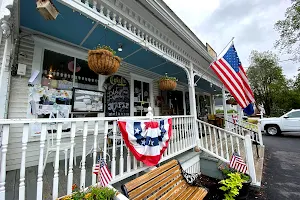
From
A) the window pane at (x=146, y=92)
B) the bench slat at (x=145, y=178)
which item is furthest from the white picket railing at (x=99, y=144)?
the window pane at (x=146, y=92)

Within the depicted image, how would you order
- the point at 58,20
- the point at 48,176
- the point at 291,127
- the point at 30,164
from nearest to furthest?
the point at 48,176 < the point at 58,20 < the point at 30,164 < the point at 291,127

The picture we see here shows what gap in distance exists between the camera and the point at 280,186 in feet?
12.2

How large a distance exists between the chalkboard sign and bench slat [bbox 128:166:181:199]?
269cm

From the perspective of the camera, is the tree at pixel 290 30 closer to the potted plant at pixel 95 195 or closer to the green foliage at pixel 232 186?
the green foliage at pixel 232 186

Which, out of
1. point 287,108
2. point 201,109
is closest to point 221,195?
point 201,109

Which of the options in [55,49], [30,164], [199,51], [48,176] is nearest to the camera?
[48,176]

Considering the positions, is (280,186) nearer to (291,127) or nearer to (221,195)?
(221,195)

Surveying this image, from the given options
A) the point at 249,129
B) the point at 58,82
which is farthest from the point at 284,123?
the point at 58,82

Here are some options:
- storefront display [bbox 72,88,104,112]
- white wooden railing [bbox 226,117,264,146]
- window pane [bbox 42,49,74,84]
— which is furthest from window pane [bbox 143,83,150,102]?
white wooden railing [bbox 226,117,264,146]

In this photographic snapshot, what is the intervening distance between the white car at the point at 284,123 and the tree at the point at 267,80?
1321 cm

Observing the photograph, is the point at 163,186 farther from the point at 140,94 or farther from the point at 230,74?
the point at 140,94

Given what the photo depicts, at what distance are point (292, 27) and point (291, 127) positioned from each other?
9.54 m

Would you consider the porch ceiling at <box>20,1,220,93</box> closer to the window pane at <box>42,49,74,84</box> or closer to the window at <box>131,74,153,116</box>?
the window pane at <box>42,49,74,84</box>

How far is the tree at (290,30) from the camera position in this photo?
12508 mm
